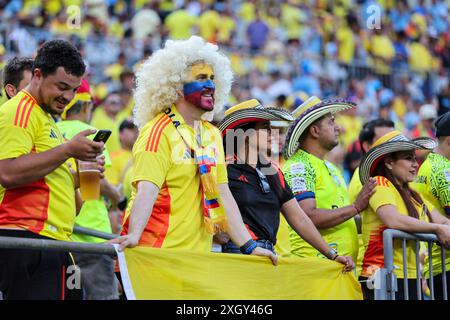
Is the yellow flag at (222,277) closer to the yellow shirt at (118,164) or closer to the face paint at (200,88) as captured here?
the face paint at (200,88)

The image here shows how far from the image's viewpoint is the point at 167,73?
6.27 meters

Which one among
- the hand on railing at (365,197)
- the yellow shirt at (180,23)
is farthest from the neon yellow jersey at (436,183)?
the yellow shirt at (180,23)

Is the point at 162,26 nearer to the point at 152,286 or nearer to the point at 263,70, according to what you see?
the point at 263,70

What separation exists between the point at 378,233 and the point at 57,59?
2.91m

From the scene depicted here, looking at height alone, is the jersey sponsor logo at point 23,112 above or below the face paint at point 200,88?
below

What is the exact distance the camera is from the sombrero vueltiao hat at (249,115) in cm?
687

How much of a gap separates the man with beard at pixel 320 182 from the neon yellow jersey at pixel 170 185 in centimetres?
162

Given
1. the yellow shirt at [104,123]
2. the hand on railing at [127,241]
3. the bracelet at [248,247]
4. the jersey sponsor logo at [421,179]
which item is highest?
the yellow shirt at [104,123]

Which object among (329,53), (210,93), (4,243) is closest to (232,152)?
(210,93)

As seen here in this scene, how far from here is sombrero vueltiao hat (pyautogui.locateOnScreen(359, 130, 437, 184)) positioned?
7637 mm

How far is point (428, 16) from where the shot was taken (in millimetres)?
24203

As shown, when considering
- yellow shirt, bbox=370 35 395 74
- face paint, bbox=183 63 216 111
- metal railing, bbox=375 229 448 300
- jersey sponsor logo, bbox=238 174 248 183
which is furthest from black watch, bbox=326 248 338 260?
yellow shirt, bbox=370 35 395 74

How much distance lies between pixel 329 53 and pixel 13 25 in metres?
7.70

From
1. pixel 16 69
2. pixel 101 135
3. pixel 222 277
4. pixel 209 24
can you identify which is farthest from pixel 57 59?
pixel 209 24
